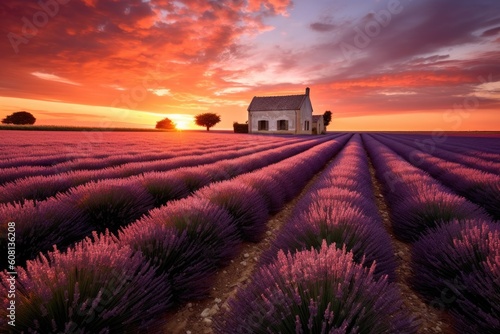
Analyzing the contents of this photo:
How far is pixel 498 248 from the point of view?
1.65 meters

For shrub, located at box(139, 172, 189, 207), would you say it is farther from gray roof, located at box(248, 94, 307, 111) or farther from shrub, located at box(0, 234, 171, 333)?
gray roof, located at box(248, 94, 307, 111)

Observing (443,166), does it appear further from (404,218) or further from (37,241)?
(37,241)

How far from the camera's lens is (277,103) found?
1551 inches

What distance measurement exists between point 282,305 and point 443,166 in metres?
7.61

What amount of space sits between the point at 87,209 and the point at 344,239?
2810mm

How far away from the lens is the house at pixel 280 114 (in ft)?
124

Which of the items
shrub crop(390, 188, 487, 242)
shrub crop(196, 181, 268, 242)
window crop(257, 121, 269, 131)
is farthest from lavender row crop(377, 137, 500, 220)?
window crop(257, 121, 269, 131)

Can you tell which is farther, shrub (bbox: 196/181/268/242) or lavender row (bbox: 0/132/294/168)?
lavender row (bbox: 0/132/294/168)

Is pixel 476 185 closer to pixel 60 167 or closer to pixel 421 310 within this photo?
pixel 421 310

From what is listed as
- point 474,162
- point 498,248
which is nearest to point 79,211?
point 498,248

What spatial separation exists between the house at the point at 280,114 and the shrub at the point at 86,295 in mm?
37446

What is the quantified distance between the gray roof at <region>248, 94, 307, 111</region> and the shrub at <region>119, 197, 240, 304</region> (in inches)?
1434

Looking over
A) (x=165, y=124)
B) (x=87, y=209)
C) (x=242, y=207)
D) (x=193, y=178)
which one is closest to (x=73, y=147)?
→ (x=193, y=178)

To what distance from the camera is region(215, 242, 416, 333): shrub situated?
108 cm
